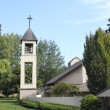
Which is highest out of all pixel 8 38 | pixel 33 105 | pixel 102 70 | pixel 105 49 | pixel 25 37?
pixel 8 38

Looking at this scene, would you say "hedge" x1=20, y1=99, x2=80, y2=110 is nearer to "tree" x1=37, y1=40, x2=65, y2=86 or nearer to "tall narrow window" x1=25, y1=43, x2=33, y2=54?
"tall narrow window" x1=25, y1=43, x2=33, y2=54

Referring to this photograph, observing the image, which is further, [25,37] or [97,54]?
[25,37]

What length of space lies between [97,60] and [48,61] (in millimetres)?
57340

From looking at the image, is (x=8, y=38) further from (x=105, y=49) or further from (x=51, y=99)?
(x=105, y=49)

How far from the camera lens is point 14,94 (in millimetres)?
76062

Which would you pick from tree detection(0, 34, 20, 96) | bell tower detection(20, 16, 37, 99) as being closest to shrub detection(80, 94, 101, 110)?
bell tower detection(20, 16, 37, 99)

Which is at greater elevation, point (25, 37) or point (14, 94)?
point (25, 37)

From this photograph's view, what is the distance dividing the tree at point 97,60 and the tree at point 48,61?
171ft

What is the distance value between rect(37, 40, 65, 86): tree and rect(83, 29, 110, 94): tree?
52.0 meters

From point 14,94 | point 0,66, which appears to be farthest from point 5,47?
point 0,66

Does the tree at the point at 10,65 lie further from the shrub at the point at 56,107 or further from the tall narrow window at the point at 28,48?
the shrub at the point at 56,107

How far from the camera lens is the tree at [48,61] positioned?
88.6 m

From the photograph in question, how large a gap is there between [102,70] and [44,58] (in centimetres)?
5881

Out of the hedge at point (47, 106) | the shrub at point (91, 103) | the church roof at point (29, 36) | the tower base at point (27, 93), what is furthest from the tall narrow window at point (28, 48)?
the shrub at point (91, 103)
